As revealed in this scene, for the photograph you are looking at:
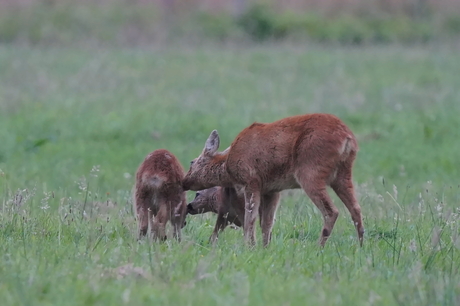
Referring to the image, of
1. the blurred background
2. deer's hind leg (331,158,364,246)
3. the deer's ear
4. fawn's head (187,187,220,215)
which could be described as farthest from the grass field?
the blurred background

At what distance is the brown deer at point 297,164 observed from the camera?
22.7 ft

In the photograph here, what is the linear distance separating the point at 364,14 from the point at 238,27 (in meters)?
6.48

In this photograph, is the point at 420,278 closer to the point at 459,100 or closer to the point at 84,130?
the point at 84,130

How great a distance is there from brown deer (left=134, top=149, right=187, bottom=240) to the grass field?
226 mm

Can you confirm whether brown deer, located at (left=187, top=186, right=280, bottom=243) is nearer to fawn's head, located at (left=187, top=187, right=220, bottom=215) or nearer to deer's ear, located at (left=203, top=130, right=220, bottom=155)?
fawn's head, located at (left=187, top=187, right=220, bottom=215)

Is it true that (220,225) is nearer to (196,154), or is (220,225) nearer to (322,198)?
(322,198)

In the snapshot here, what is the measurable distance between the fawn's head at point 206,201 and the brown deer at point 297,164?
444mm

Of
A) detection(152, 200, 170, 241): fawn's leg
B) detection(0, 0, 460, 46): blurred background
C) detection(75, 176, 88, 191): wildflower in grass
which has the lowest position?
detection(152, 200, 170, 241): fawn's leg

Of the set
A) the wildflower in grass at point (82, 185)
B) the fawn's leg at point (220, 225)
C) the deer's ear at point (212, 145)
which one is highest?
the deer's ear at point (212, 145)

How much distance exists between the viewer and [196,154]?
44.4 ft

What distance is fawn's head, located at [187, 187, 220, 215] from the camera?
816cm

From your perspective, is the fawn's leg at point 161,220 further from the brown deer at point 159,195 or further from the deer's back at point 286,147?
the deer's back at point 286,147

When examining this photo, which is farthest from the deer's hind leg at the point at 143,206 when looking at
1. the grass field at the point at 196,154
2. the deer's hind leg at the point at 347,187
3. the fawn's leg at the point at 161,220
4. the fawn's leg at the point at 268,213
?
the deer's hind leg at the point at 347,187

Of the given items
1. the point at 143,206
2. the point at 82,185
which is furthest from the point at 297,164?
the point at 82,185
